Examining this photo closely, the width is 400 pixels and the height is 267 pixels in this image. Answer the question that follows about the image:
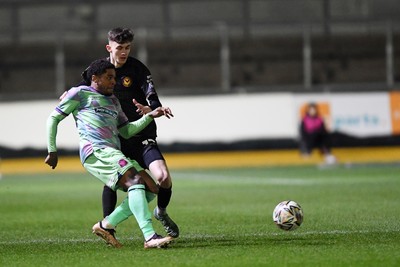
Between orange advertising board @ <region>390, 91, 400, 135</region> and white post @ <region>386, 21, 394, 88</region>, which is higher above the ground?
white post @ <region>386, 21, 394, 88</region>

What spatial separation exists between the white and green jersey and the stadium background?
18.5 m

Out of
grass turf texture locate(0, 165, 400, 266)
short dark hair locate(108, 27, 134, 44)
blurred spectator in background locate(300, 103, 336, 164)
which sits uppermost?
short dark hair locate(108, 27, 134, 44)

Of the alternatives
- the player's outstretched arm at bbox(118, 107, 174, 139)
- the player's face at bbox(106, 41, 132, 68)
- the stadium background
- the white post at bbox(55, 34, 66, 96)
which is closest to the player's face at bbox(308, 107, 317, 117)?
the stadium background

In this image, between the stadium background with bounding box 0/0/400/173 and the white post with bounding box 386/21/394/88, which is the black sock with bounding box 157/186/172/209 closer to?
the stadium background with bounding box 0/0/400/173

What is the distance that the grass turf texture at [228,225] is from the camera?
864 centimetres

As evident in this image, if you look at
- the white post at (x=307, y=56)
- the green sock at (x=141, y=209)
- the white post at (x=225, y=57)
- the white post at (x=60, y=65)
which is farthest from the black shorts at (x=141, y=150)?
the white post at (x=60, y=65)

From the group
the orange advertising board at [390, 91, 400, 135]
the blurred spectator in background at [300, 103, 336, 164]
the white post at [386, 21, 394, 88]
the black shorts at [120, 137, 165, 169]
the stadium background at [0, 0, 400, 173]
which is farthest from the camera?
the stadium background at [0, 0, 400, 173]

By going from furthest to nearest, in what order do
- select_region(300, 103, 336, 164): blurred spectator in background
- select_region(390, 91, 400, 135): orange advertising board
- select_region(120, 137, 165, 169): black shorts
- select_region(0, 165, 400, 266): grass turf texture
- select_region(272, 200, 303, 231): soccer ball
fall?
select_region(390, 91, 400, 135): orange advertising board < select_region(300, 103, 336, 164): blurred spectator in background < select_region(272, 200, 303, 231): soccer ball < select_region(120, 137, 165, 169): black shorts < select_region(0, 165, 400, 266): grass turf texture

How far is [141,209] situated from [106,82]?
4.22 ft

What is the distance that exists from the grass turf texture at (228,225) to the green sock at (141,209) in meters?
0.27

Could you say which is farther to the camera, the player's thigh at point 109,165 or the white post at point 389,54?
the white post at point 389,54

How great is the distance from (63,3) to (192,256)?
22788 millimetres

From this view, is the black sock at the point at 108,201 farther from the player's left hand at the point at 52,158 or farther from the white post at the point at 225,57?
the white post at the point at 225,57

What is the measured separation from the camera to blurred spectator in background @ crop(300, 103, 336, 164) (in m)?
27.4
